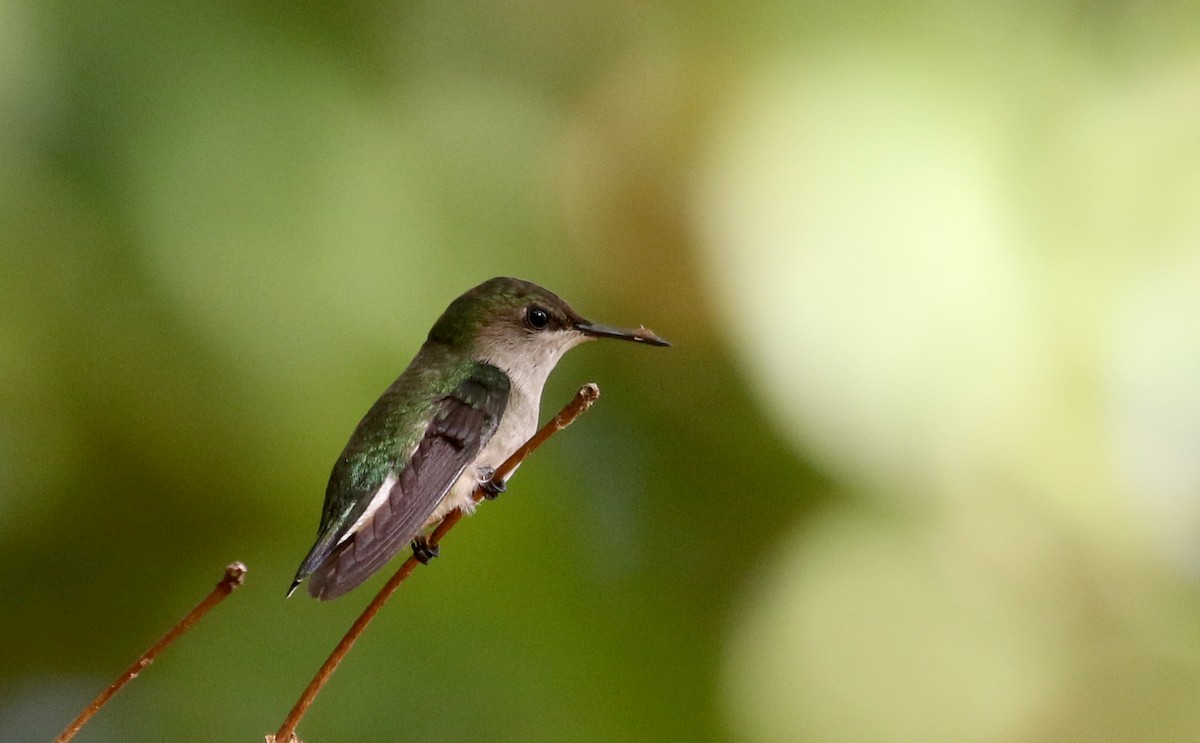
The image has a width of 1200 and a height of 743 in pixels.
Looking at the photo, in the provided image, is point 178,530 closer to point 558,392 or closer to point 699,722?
point 558,392

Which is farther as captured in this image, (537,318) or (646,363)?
(646,363)

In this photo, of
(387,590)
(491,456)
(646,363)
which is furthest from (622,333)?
(646,363)

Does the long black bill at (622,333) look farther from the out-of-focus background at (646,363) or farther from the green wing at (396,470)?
the out-of-focus background at (646,363)

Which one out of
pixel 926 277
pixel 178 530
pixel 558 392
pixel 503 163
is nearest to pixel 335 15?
pixel 503 163

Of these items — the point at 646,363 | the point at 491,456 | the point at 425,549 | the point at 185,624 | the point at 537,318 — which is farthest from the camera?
the point at 646,363

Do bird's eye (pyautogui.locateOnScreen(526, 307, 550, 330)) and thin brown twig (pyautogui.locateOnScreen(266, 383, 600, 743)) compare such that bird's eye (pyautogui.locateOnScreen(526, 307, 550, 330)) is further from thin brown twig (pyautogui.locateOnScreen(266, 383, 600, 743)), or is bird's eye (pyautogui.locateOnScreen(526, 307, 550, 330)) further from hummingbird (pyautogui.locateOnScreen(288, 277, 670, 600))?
thin brown twig (pyautogui.locateOnScreen(266, 383, 600, 743))

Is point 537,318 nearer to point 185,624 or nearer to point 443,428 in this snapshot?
point 443,428
